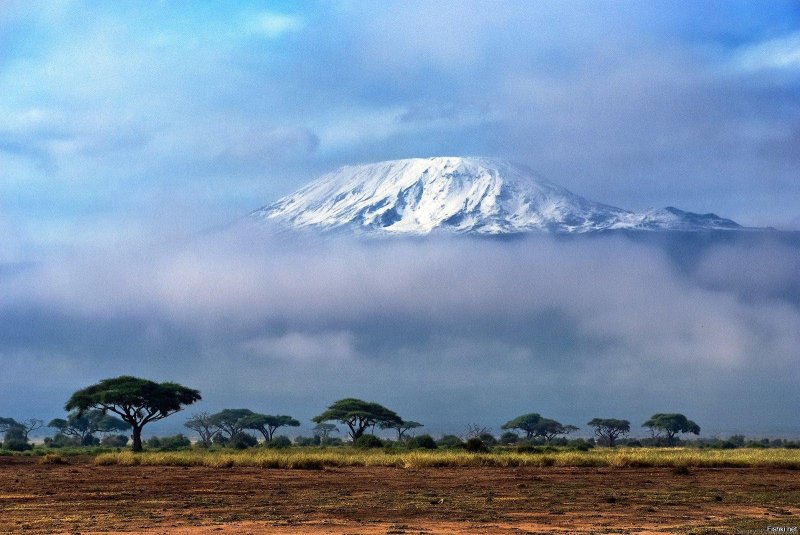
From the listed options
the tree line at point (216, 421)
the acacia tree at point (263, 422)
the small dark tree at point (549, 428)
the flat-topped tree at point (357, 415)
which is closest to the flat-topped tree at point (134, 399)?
the tree line at point (216, 421)

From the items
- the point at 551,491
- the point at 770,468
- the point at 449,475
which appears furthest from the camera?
the point at 770,468

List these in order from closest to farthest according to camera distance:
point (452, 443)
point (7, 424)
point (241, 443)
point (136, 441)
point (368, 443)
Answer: point (368, 443) < point (136, 441) < point (452, 443) < point (241, 443) < point (7, 424)

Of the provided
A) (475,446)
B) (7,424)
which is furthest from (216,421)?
(475,446)

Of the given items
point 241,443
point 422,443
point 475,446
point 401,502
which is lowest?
point 401,502

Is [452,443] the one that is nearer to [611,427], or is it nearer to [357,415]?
[357,415]

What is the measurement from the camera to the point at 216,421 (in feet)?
419

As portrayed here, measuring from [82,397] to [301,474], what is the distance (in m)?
40.6

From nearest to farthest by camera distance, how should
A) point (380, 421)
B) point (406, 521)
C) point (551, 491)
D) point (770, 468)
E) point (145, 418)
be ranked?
point (406, 521)
point (551, 491)
point (770, 468)
point (145, 418)
point (380, 421)

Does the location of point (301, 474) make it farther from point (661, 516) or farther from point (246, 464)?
point (661, 516)

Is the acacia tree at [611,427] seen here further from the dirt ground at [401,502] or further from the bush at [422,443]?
the dirt ground at [401,502]

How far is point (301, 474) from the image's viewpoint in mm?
40906

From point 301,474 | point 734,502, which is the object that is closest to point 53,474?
point 301,474

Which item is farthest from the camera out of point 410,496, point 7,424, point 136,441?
point 7,424

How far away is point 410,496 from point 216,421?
333ft
